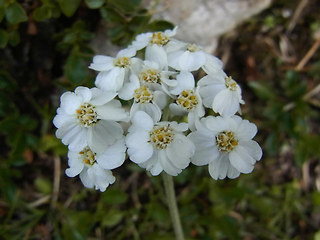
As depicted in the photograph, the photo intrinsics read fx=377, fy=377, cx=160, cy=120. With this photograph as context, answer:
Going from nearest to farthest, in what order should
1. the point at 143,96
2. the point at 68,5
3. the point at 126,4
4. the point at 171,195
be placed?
the point at 143,96, the point at 171,195, the point at 68,5, the point at 126,4

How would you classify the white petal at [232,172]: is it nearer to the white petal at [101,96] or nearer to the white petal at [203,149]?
the white petal at [203,149]

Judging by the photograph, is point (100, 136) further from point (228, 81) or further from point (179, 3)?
point (179, 3)

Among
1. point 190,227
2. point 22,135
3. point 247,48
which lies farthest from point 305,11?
point 22,135

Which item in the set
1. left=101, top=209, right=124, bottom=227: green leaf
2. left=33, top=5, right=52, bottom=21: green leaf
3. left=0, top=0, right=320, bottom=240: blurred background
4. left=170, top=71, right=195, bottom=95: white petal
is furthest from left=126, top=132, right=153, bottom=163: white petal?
left=101, top=209, right=124, bottom=227: green leaf

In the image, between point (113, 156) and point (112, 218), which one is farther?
point (112, 218)

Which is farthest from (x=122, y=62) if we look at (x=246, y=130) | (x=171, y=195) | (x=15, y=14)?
(x=15, y=14)

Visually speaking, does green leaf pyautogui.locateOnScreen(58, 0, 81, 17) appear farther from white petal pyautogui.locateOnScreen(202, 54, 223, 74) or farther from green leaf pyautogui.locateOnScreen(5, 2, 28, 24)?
white petal pyautogui.locateOnScreen(202, 54, 223, 74)

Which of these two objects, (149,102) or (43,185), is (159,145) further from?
(43,185)
